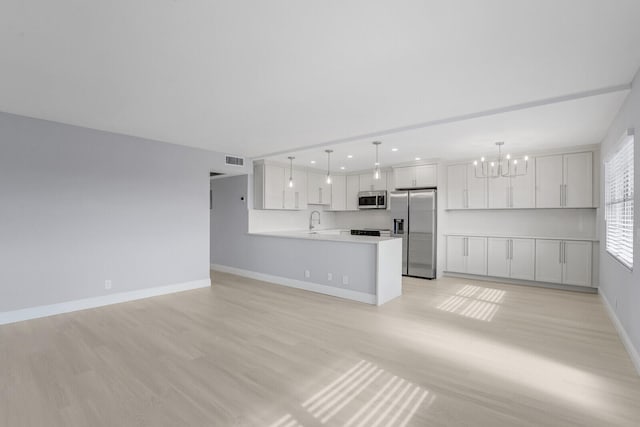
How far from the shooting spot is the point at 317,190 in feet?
25.4

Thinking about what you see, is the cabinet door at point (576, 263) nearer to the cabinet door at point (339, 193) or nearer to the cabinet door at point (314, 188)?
the cabinet door at point (339, 193)

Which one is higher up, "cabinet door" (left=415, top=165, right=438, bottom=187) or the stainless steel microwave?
"cabinet door" (left=415, top=165, right=438, bottom=187)

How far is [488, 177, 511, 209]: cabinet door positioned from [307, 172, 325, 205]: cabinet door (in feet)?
12.2

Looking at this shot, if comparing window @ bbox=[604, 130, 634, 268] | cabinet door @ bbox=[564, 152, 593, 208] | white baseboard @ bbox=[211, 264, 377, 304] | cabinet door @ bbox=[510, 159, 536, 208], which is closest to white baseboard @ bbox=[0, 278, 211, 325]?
white baseboard @ bbox=[211, 264, 377, 304]

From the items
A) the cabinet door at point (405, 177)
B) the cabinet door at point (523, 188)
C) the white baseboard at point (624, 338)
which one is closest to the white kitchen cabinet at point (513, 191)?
the cabinet door at point (523, 188)

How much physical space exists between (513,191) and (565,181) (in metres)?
0.80

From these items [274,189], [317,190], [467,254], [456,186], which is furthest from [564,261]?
[274,189]

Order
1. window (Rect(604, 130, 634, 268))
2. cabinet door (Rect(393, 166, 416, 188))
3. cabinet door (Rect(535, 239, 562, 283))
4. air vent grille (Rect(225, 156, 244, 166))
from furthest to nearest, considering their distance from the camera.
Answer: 1. cabinet door (Rect(393, 166, 416, 188))
2. air vent grille (Rect(225, 156, 244, 166))
3. cabinet door (Rect(535, 239, 562, 283))
4. window (Rect(604, 130, 634, 268))

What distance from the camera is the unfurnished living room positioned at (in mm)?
2076

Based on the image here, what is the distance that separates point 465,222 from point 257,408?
6.10m

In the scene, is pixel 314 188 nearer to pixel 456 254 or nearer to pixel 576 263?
pixel 456 254

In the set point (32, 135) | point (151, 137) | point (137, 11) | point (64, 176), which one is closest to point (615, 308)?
point (137, 11)

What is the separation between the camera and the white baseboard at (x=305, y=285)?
477cm

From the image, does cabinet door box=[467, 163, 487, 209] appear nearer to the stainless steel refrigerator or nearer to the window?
the stainless steel refrigerator
